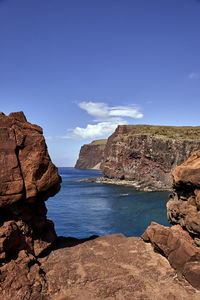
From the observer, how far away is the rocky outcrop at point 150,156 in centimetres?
8288

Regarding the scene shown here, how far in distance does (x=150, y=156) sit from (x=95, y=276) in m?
77.2

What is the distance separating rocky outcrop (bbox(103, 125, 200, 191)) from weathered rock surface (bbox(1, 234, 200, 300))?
5867 cm

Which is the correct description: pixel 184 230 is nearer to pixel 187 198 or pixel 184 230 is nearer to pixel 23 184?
pixel 187 198

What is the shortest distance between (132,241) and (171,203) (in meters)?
5.41

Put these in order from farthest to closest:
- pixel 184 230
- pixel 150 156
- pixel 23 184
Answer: pixel 150 156
pixel 184 230
pixel 23 184

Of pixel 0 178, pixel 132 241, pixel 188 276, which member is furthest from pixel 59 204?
pixel 188 276

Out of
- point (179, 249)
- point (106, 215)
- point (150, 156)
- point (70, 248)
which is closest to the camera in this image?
point (179, 249)

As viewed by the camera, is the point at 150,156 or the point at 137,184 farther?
the point at 150,156

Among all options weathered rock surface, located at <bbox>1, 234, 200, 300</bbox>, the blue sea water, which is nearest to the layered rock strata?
weathered rock surface, located at <bbox>1, 234, 200, 300</bbox>

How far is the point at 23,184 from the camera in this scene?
60.0 ft

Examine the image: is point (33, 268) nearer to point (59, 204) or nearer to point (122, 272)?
point (122, 272)

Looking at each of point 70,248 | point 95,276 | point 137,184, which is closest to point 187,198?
point 95,276

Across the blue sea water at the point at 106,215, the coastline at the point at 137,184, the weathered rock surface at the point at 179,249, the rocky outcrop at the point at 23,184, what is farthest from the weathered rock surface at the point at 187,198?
the coastline at the point at 137,184

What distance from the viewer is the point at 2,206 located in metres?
17.0
